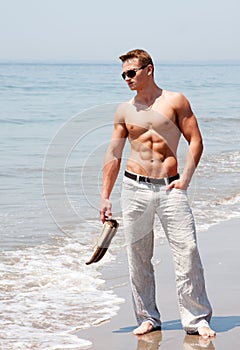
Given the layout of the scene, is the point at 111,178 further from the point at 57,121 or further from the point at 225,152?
the point at 57,121

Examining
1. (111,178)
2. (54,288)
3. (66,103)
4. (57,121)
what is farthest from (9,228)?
(66,103)

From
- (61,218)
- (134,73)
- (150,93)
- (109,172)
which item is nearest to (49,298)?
(109,172)

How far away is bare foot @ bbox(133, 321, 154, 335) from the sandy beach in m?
0.04

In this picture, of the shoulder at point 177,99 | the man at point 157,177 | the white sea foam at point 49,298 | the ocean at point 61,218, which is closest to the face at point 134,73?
the man at point 157,177

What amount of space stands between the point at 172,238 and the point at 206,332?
655mm

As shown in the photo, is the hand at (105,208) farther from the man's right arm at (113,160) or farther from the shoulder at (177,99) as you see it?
the shoulder at (177,99)

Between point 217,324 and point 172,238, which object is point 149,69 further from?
point 217,324

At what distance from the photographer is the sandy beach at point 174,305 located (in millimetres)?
4953

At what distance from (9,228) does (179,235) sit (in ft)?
14.3

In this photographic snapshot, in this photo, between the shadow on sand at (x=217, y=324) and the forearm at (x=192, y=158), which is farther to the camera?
the shadow on sand at (x=217, y=324)

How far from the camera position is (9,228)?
8.89 meters

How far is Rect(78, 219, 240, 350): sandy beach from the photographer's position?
195 inches

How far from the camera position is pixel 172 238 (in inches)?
194

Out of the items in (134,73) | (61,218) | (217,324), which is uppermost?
(134,73)
